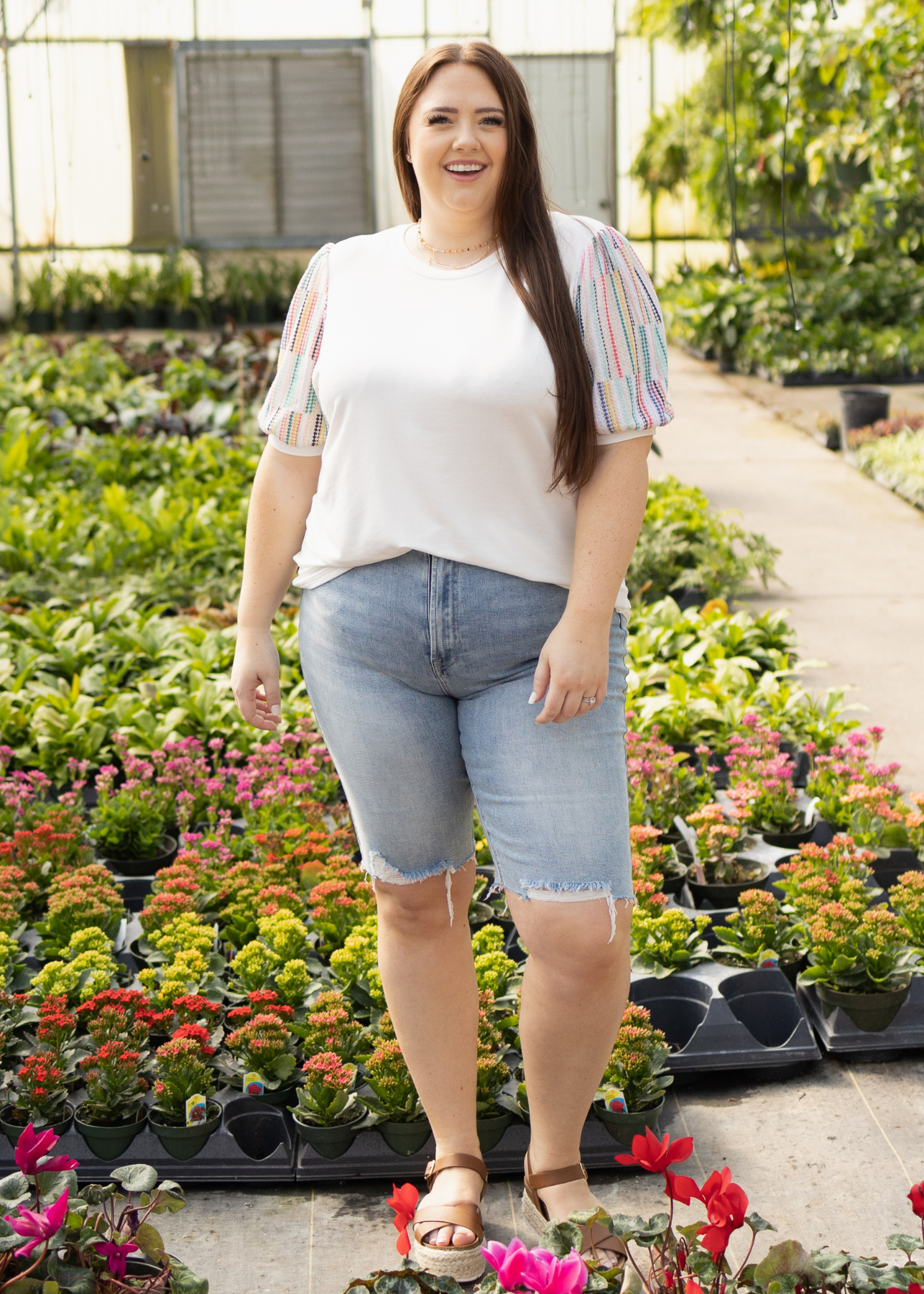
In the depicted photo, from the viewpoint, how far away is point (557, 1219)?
1.64 m

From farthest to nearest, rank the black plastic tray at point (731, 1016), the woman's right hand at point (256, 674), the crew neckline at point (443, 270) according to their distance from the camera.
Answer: the black plastic tray at point (731, 1016)
the woman's right hand at point (256, 674)
the crew neckline at point (443, 270)

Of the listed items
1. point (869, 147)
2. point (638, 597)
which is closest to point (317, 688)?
point (638, 597)

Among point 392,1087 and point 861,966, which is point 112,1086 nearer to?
point 392,1087

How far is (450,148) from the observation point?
4.95 feet

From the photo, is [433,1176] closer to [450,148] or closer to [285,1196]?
[285,1196]

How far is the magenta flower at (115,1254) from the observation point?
140cm

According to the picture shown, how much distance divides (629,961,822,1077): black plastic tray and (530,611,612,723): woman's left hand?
3.18 feet

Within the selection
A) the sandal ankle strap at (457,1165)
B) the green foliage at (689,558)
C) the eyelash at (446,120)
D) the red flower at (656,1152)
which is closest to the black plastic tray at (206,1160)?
the sandal ankle strap at (457,1165)

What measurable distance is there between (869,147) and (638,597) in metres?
5.63

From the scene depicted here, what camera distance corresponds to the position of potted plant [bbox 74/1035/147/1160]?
2.00m

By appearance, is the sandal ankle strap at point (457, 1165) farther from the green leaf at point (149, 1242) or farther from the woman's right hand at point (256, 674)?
the woman's right hand at point (256, 674)

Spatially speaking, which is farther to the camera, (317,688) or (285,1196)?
(285,1196)

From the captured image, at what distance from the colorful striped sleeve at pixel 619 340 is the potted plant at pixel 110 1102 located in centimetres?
120

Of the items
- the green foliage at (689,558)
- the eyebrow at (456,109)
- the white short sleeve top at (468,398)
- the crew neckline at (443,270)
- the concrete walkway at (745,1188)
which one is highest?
the eyebrow at (456,109)
